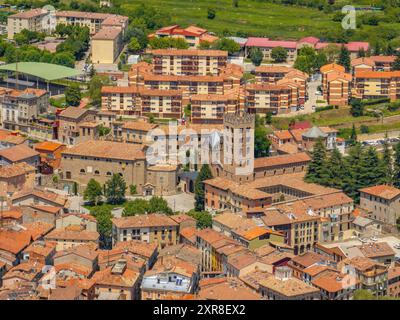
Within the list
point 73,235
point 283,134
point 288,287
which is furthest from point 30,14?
point 288,287

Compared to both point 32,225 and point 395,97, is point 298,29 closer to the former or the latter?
point 395,97

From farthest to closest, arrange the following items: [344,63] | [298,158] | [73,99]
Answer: [344,63] → [73,99] → [298,158]

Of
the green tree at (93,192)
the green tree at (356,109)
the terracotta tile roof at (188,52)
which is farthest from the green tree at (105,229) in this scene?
the terracotta tile roof at (188,52)

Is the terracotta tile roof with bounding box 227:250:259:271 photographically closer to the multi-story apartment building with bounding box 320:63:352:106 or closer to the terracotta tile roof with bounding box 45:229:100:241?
the terracotta tile roof with bounding box 45:229:100:241

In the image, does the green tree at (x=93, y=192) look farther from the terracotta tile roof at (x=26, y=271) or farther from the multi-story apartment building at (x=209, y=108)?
the multi-story apartment building at (x=209, y=108)

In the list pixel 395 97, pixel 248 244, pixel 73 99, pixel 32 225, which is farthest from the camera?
pixel 395 97
